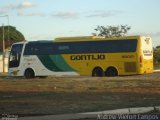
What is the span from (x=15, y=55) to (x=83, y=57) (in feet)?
20.5

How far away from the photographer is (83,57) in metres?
38.2

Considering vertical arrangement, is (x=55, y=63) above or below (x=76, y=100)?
above

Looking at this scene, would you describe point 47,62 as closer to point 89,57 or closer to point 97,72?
point 89,57

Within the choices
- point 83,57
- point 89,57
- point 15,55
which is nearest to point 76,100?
point 89,57

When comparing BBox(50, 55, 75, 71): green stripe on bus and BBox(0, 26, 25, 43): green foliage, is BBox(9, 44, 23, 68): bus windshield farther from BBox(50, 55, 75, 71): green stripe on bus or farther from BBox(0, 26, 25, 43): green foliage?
BBox(0, 26, 25, 43): green foliage

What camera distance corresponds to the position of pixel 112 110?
Answer: 15359 mm

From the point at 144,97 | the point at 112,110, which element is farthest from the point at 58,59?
the point at 112,110

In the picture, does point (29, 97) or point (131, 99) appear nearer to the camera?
point (131, 99)

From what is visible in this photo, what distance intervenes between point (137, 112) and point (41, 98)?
5.50m

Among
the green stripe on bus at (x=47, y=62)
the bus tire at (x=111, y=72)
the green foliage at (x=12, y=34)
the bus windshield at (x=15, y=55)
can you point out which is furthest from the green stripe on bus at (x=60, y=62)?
the green foliage at (x=12, y=34)

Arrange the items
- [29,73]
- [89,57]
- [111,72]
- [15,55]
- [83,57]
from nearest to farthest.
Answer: [111,72]
[89,57]
[83,57]
[29,73]
[15,55]

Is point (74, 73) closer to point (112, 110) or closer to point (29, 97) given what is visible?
point (29, 97)

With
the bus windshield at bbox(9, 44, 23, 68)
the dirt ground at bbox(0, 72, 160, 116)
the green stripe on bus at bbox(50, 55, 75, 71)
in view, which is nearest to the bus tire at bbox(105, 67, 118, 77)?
the green stripe on bus at bbox(50, 55, 75, 71)

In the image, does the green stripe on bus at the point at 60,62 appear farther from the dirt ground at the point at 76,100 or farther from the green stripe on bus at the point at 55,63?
the dirt ground at the point at 76,100
